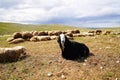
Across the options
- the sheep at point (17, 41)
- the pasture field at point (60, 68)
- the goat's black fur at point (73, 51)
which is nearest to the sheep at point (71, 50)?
the goat's black fur at point (73, 51)

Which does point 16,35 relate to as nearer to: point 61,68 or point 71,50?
point 71,50

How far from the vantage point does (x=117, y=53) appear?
64.8 ft

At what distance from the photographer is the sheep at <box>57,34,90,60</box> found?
18.9 m

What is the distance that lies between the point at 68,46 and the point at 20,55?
10.6 feet

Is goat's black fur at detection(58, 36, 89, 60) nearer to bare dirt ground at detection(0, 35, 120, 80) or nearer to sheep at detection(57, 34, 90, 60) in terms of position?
sheep at detection(57, 34, 90, 60)

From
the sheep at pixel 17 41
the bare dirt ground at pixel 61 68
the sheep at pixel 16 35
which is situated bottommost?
the bare dirt ground at pixel 61 68

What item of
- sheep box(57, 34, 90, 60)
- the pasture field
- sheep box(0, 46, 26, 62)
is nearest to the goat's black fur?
sheep box(57, 34, 90, 60)

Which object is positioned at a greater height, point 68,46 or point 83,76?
point 68,46

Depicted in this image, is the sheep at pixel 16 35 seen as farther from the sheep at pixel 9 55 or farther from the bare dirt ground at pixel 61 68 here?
the sheep at pixel 9 55

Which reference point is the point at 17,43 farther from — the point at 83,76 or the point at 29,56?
the point at 83,76

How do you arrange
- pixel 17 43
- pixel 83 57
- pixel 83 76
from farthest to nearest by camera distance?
pixel 17 43 → pixel 83 57 → pixel 83 76

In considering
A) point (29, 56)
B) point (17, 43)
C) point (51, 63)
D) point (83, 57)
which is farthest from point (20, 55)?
point (17, 43)

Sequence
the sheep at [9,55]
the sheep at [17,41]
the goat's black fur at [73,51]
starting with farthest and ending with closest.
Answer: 1. the sheep at [17,41]
2. the goat's black fur at [73,51]
3. the sheep at [9,55]

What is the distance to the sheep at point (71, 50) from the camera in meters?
18.9
